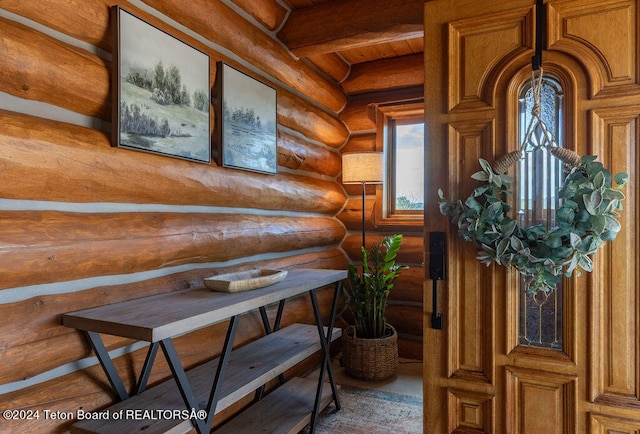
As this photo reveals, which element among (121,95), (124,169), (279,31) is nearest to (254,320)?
(124,169)

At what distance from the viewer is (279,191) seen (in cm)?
288

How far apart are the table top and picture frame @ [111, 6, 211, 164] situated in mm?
666

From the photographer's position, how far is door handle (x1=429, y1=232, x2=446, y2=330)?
5.89 feet

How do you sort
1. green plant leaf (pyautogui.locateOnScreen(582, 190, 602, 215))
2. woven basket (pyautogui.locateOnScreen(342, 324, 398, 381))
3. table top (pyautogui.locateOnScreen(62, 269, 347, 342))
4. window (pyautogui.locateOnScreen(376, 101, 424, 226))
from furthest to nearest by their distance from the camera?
window (pyautogui.locateOnScreen(376, 101, 424, 226)), woven basket (pyautogui.locateOnScreen(342, 324, 398, 381)), green plant leaf (pyautogui.locateOnScreen(582, 190, 602, 215)), table top (pyautogui.locateOnScreen(62, 269, 347, 342))

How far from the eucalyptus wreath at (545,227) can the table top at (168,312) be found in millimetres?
913

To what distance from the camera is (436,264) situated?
1801 mm

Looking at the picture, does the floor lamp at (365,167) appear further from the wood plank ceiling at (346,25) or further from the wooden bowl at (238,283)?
the wooden bowl at (238,283)

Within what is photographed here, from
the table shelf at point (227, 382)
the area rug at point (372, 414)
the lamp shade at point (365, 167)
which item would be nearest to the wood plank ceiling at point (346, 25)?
the lamp shade at point (365, 167)

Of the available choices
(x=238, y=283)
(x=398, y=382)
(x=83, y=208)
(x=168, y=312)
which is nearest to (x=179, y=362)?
(x=168, y=312)

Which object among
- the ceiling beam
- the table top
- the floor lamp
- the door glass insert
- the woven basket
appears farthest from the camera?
the floor lamp

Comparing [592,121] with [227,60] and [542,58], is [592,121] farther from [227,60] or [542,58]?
[227,60]

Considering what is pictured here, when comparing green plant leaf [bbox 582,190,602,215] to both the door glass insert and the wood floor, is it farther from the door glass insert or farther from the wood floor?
the wood floor

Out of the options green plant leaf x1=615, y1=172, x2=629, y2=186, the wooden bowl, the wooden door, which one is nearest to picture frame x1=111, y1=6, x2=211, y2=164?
the wooden bowl

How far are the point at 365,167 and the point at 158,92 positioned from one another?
6.31 feet
